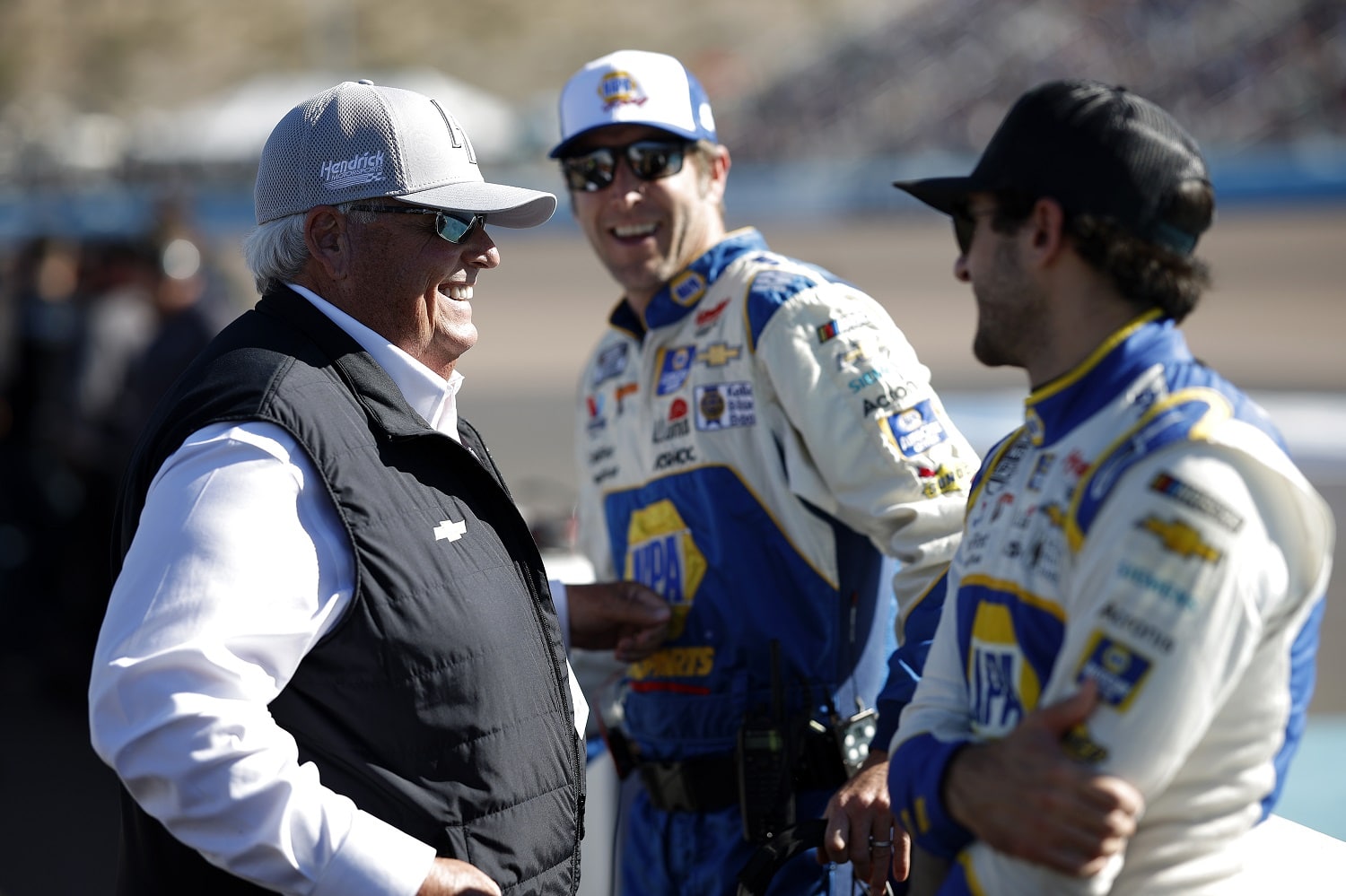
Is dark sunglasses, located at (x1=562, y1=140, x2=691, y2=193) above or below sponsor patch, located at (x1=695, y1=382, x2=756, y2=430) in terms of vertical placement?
above

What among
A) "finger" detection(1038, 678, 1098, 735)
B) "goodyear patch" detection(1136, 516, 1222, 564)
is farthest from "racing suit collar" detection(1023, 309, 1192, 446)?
"finger" detection(1038, 678, 1098, 735)

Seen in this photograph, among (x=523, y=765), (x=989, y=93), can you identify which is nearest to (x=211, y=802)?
(x=523, y=765)

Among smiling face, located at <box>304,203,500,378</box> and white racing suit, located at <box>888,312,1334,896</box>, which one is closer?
white racing suit, located at <box>888,312,1334,896</box>

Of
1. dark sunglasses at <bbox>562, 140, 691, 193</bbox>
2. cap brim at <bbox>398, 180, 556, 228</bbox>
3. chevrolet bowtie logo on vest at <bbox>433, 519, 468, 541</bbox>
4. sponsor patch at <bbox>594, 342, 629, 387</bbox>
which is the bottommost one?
chevrolet bowtie logo on vest at <bbox>433, 519, 468, 541</bbox>

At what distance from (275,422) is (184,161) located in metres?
37.1

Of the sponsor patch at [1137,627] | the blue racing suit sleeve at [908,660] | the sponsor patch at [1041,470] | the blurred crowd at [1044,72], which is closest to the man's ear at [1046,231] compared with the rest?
the sponsor patch at [1041,470]

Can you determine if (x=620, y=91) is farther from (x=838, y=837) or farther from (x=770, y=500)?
(x=838, y=837)

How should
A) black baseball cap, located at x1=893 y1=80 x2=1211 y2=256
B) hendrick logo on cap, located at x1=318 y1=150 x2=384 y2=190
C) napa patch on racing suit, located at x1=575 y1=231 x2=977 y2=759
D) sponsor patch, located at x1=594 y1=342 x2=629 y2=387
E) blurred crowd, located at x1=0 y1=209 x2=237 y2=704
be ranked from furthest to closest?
blurred crowd, located at x1=0 y1=209 x2=237 y2=704 < sponsor patch, located at x1=594 y1=342 x2=629 y2=387 < napa patch on racing suit, located at x1=575 y1=231 x2=977 y2=759 < hendrick logo on cap, located at x1=318 y1=150 x2=384 y2=190 < black baseball cap, located at x1=893 y1=80 x2=1211 y2=256

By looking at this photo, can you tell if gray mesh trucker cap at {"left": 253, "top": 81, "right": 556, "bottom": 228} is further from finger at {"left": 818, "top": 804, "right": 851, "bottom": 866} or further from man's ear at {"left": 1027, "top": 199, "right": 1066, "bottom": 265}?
finger at {"left": 818, "top": 804, "right": 851, "bottom": 866}

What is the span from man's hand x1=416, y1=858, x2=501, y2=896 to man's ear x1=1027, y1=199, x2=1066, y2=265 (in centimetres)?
111

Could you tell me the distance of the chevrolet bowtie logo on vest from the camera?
79.4 inches

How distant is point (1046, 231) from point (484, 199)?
890 millimetres

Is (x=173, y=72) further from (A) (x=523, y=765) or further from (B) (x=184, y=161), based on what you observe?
(A) (x=523, y=765)

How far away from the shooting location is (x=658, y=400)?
2912 mm
